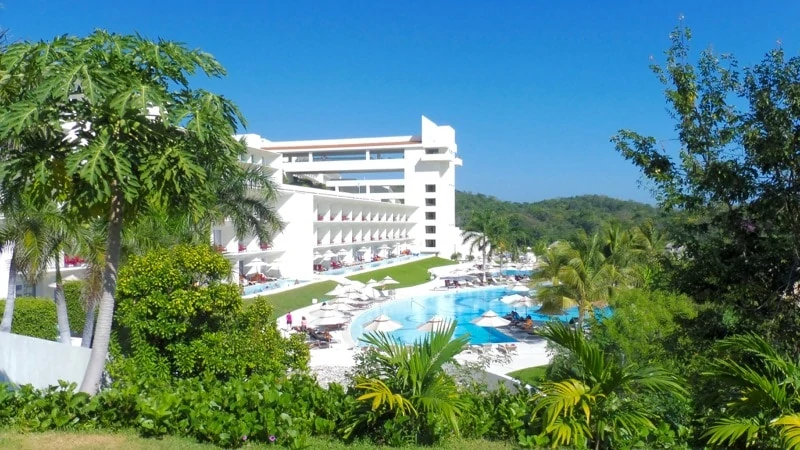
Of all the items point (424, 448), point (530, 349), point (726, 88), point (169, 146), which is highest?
point (726, 88)

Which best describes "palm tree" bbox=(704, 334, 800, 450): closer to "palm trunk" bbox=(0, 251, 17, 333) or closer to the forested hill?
"palm trunk" bbox=(0, 251, 17, 333)

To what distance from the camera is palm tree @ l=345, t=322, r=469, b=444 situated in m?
5.59

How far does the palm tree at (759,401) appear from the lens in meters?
5.20

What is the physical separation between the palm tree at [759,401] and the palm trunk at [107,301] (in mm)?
5963

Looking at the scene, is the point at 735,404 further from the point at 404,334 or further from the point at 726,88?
the point at 404,334

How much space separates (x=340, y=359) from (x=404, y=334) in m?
7.05

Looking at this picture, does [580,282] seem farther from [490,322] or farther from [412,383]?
[412,383]

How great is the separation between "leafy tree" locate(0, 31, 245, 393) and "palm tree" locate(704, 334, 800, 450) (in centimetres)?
515

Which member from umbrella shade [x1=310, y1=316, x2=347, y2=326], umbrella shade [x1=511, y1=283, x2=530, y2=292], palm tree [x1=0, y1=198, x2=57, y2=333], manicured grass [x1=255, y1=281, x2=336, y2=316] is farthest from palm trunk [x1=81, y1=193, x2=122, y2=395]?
umbrella shade [x1=511, y1=283, x2=530, y2=292]

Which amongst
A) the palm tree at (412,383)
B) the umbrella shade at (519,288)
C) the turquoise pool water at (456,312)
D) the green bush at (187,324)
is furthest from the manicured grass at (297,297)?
the palm tree at (412,383)

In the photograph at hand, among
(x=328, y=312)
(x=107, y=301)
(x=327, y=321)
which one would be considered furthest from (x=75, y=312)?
(x=107, y=301)

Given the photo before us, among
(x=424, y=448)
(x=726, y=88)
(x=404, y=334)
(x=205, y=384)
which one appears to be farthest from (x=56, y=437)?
(x=404, y=334)

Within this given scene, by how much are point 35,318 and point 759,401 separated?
19.8 metres

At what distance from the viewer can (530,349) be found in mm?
24672
